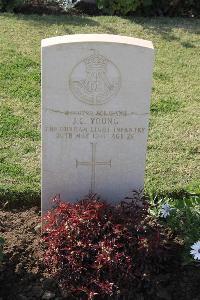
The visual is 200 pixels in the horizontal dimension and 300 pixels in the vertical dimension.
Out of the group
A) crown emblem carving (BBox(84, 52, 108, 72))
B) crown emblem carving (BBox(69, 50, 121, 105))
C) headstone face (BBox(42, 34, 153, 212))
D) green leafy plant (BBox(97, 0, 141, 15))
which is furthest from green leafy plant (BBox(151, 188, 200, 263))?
green leafy plant (BBox(97, 0, 141, 15))

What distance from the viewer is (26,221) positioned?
4.50 meters

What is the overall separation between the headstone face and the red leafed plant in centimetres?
27

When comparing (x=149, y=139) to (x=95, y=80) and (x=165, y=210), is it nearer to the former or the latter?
(x=165, y=210)

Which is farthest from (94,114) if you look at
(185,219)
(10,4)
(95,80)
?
(10,4)

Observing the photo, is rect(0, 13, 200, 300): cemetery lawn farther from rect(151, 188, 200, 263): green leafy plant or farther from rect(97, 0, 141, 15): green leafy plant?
rect(97, 0, 141, 15): green leafy plant

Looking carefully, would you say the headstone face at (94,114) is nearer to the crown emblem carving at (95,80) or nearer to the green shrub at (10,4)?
the crown emblem carving at (95,80)

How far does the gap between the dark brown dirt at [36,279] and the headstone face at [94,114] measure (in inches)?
13.1

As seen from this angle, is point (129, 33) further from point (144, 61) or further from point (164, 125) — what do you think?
point (144, 61)

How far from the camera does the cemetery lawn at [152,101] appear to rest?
505 cm

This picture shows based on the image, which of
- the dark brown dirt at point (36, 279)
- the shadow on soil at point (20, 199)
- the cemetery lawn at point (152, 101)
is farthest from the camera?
the cemetery lawn at point (152, 101)

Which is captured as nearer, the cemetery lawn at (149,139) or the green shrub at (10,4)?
the cemetery lawn at (149,139)

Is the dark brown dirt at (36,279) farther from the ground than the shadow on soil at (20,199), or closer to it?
closer to it

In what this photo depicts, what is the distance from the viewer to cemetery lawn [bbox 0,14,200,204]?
5051mm

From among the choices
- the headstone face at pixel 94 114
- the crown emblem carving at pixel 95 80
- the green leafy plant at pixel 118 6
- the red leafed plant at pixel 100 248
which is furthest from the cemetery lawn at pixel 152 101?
the crown emblem carving at pixel 95 80
